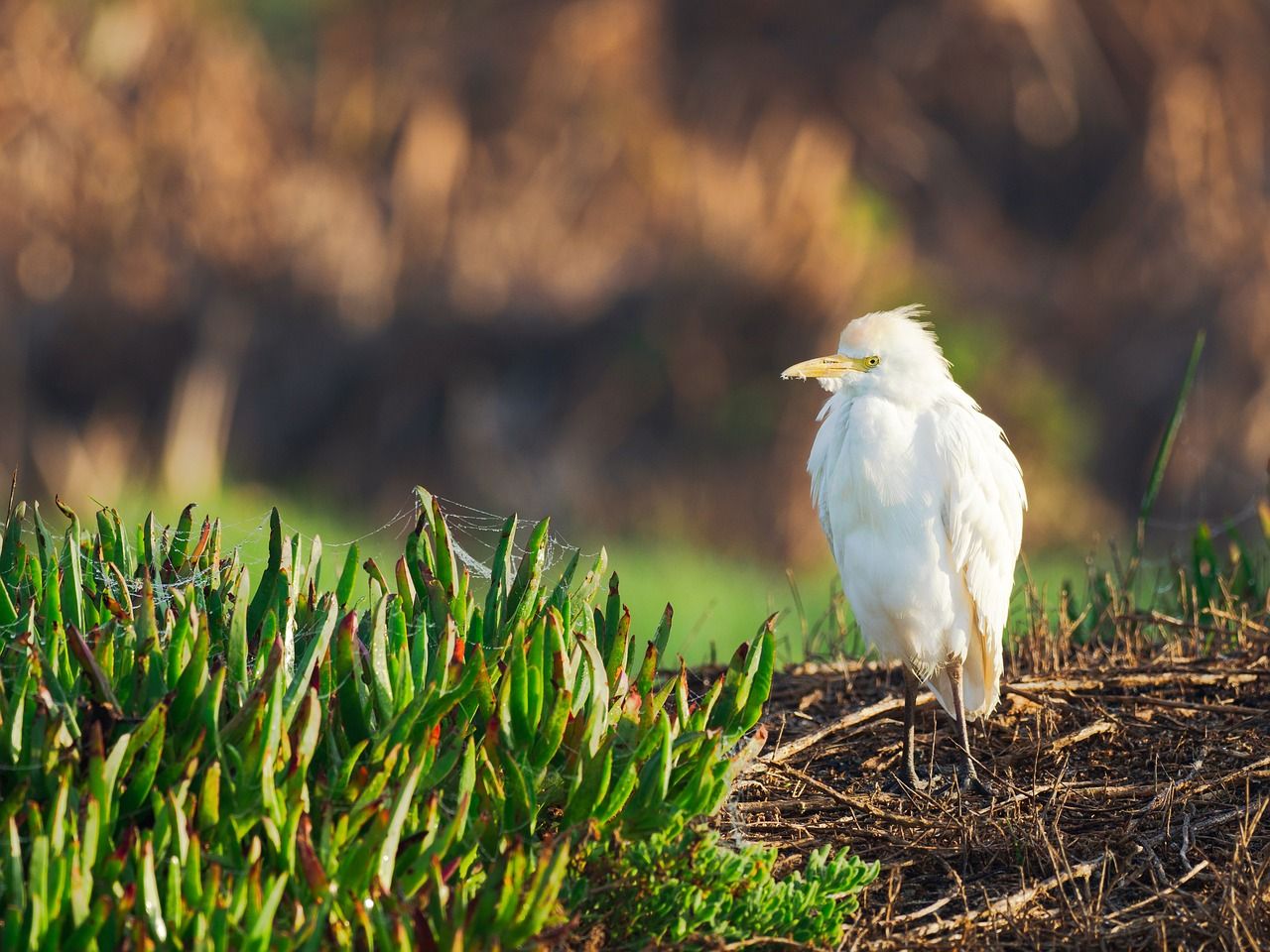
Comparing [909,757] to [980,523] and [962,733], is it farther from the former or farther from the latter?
[980,523]

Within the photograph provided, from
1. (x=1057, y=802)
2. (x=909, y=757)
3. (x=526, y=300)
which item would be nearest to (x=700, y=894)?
(x=1057, y=802)

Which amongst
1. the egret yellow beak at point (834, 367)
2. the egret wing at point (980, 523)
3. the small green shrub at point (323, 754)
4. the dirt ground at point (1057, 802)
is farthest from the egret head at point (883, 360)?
the small green shrub at point (323, 754)

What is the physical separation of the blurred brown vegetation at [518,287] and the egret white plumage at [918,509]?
8.77 metres

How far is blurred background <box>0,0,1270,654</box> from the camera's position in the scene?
12.9m

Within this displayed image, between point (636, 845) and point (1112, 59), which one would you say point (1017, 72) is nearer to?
point (1112, 59)

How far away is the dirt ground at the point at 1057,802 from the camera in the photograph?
9.02 feet

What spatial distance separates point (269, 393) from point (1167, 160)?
9.43 metres

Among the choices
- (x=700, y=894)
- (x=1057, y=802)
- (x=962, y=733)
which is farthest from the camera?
(x=962, y=733)

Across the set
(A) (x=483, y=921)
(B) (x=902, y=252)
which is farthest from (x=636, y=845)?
(B) (x=902, y=252)

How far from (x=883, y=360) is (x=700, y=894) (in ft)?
5.89

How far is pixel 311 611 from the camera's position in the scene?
304 cm

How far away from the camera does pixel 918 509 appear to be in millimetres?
3791

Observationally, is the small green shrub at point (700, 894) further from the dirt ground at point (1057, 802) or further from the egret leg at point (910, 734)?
the egret leg at point (910, 734)

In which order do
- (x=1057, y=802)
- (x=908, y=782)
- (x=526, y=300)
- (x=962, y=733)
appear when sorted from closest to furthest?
1. (x=1057, y=802)
2. (x=908, y=782)
3. (x=962, y=733)
4. (x=526, y=300)
